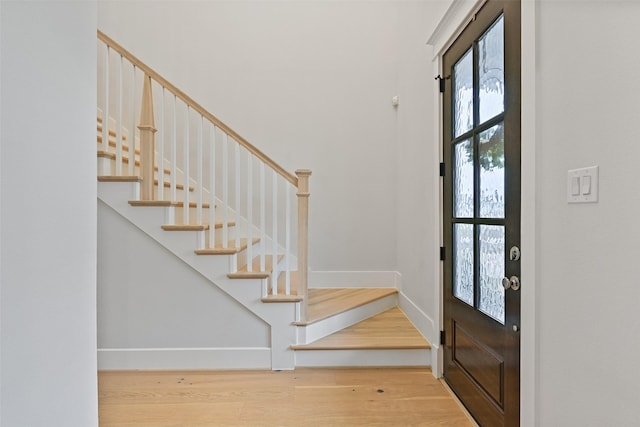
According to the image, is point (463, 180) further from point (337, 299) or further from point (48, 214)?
point (48, 214)

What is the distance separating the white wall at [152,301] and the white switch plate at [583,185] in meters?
2.20

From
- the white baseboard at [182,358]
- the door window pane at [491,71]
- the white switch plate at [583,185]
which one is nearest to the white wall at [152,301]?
the white baseboard at [182,358]

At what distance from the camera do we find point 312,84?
402cm

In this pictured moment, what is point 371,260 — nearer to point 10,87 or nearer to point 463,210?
point 463,210

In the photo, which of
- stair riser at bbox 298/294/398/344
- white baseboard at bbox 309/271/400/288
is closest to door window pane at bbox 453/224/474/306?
stair riser at bbox 298/294/398/344

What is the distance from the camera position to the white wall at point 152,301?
8.86ft

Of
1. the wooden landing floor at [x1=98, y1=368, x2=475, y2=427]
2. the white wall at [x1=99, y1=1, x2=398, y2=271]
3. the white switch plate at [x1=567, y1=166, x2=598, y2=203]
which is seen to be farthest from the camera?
the white wall at [x1=99, y1=1, x2=398, y2=271]

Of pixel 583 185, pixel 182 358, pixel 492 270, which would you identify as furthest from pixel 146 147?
pixel 583 185

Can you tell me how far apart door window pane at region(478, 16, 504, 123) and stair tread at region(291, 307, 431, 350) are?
1.67 meters

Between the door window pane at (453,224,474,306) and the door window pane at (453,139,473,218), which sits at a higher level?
the door window pane at (453,139,473,218)

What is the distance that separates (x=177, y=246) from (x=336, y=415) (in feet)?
5.16

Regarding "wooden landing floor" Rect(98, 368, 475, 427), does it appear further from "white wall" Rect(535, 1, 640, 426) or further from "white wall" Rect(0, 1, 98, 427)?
"white wall" Rect(0, 1, 98, 427)

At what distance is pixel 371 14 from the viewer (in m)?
4.00

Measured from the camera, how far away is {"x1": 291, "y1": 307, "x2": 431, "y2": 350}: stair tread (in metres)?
2.70
